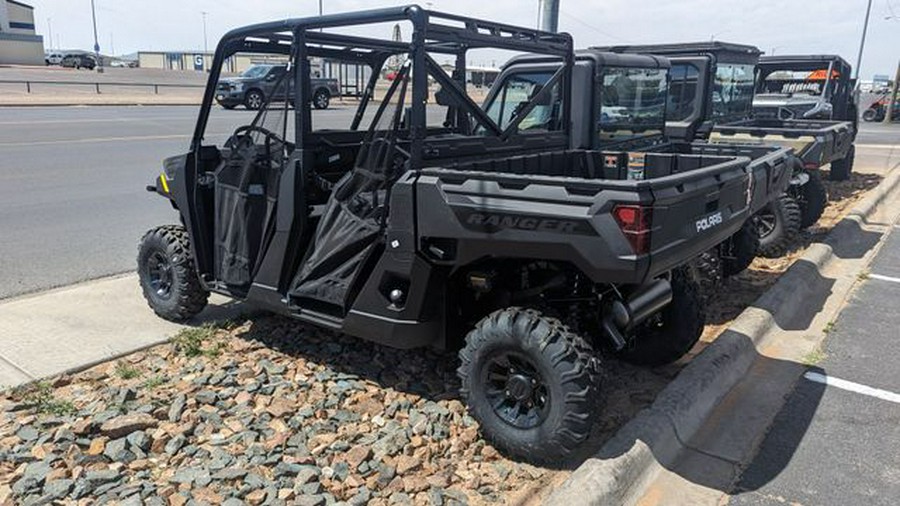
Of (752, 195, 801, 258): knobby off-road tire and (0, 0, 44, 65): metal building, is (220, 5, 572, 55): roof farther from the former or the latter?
(0, 0, 44, 65): metal building

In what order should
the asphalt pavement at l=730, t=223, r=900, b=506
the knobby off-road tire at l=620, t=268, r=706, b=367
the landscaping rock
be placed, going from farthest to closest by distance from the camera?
the knobby off-road tire at l=620, t=268, r=706, b=367 < the landscaping rock < the asphalt pavement at l=730, t=223, r=900, b=506

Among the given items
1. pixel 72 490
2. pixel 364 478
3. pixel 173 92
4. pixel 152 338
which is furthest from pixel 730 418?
pixel 173 92

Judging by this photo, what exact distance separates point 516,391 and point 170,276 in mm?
2921

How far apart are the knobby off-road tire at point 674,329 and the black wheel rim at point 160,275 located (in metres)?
3.21

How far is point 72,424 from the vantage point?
365cm

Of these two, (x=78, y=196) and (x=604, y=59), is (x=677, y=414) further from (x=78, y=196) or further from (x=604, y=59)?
(x=78, y=196)

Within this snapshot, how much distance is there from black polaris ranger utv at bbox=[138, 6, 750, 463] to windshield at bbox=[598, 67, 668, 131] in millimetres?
1701

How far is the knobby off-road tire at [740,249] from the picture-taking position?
6072 mm

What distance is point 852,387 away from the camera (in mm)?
4578

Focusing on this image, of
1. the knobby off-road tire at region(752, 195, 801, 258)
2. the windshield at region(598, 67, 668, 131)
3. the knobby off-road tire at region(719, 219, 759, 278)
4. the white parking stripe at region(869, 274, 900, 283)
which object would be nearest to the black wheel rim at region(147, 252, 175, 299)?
the windshield at region(598, 67, 668, 131)

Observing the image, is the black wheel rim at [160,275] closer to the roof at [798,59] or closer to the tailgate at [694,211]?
the tailgate at [694,211]

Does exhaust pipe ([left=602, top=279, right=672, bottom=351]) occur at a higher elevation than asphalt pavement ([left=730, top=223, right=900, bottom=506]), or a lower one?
higher

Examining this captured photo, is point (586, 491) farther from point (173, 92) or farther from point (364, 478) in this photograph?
point (173, 92)

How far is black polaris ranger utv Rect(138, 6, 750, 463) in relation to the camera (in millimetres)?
3289
